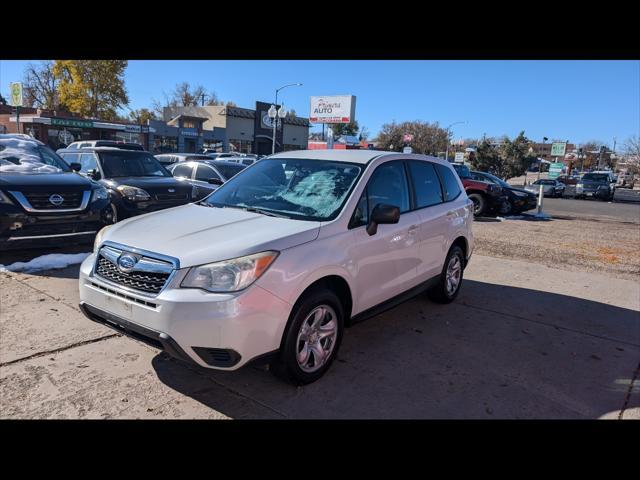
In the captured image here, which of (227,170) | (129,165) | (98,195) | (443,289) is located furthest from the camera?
(227,170)

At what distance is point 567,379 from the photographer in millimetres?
3834

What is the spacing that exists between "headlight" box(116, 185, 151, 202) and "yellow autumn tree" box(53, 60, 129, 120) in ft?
138

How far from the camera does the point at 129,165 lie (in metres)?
9.72

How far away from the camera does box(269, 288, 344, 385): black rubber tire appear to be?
124 inches

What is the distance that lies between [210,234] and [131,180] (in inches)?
263

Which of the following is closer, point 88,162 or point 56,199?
point 56,199

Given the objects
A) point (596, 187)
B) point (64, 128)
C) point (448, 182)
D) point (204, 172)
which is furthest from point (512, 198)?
point (64, 128)

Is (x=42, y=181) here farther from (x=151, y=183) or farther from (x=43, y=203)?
(x=151, y=183)

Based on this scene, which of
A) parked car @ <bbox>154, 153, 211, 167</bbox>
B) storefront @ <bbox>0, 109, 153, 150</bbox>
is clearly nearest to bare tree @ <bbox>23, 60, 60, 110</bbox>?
storefront @ <bbox>0, 109, 153, 150</bbox>

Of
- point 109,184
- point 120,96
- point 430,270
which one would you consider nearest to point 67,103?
point 120,96

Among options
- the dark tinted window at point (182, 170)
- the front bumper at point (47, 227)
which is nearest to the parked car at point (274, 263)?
the front bumper at point (47, 227)

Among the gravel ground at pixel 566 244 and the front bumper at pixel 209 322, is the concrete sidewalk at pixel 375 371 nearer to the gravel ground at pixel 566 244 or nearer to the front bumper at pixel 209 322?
the front bumper at pixel 209 322

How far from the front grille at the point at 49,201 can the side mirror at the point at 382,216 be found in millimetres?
4911
